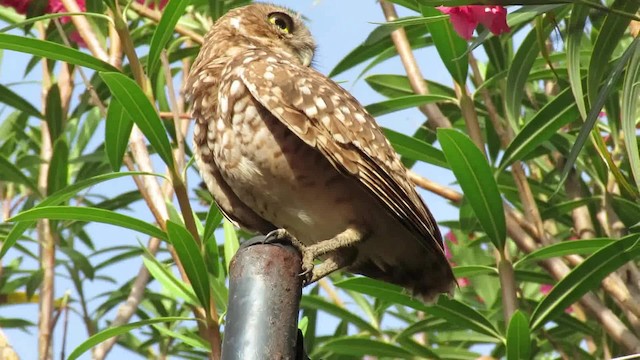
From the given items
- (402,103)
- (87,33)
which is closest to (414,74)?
(402,103)

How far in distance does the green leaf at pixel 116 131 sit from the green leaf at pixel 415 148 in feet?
3.13

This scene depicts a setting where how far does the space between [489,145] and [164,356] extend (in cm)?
174

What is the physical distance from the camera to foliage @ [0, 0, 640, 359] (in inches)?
135

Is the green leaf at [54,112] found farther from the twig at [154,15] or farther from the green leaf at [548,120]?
the green leaf at [548,120]

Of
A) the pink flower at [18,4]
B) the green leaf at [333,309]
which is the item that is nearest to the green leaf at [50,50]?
the pink flower at [18,4]

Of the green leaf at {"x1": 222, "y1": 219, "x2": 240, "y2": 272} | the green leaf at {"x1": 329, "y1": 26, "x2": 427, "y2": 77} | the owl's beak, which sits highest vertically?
the green leaf at {"x1": 329, "y1": 26, "x2": 427, "y2": 77}

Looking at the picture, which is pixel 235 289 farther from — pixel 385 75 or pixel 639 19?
pixel 385 75

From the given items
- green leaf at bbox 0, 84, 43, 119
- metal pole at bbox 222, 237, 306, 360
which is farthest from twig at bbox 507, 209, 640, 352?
green leaf at bbox 0, 84, 43, 119

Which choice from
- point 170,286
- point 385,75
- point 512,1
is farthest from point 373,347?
point 512,1

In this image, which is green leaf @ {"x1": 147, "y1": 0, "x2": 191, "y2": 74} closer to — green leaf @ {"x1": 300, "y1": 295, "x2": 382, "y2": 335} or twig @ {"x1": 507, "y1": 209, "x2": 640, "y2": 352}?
green leaf @ {"x1": 300, "y1": 295, "x2": 382, "y2": 335}

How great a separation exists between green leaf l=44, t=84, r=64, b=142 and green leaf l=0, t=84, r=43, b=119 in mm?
105

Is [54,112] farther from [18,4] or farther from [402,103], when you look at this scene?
[402,103]

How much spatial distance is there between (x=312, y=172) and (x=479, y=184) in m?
0.54

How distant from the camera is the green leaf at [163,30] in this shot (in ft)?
12.0
